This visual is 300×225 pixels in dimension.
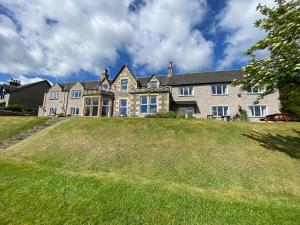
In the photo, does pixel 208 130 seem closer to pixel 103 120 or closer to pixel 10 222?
pixel 103 120

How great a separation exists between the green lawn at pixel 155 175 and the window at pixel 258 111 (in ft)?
39.6

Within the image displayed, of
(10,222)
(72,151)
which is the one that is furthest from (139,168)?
(10,222)

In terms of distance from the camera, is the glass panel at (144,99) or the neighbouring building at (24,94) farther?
the neighbouring building at (24,94)

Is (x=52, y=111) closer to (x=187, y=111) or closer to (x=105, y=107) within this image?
(x=105, y=107)

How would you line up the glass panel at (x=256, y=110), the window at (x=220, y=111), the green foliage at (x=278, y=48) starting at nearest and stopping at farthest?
the green foliage at (x=278, y=48)
the glass panel at (x=256, y=110)
the window at (x=220, y=111)

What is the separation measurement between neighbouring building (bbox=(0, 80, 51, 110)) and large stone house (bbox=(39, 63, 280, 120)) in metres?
24.3

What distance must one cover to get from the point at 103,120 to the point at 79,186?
13883 mm

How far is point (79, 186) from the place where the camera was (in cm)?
844

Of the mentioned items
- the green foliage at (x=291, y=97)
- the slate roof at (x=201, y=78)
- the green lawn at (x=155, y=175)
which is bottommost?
the green lawn at (x=155, y=175)

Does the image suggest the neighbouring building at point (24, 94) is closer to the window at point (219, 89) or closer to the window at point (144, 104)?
the window at point (144, 104)

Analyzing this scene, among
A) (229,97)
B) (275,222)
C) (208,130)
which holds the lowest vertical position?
(275,222)

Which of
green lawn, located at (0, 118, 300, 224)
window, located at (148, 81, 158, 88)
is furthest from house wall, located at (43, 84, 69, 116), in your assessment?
green lawn, located at (0, 118, 300, 224)

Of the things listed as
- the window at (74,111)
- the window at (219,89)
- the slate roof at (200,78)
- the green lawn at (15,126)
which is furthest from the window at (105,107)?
the window at (219,89)

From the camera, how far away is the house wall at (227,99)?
30047 mm
